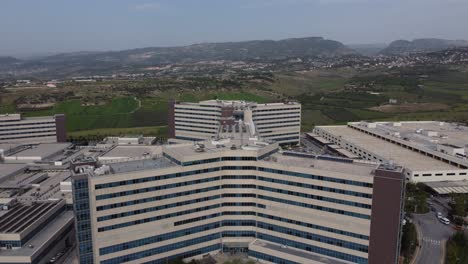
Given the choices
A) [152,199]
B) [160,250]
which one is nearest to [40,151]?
[152,199]

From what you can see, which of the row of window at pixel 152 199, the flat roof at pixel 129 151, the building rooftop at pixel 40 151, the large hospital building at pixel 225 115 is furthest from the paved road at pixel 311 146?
the building rooftop at pixel 40 151

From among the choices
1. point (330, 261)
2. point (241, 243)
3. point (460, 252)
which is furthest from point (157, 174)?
point (460, 252)

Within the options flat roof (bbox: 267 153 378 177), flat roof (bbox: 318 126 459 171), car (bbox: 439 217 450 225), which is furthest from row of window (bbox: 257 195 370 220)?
flat roof (bbox: 318 126 459 171)

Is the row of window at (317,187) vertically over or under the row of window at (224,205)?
over

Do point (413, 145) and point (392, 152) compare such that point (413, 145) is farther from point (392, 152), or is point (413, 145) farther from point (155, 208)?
point (155, 208)

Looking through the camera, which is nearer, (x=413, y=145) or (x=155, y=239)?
(x=155, y=239)

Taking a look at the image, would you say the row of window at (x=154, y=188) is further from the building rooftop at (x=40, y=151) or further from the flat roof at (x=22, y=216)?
the building rooftop at (x=40, y=151)

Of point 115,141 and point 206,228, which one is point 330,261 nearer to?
point 206,228
